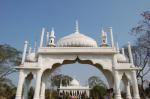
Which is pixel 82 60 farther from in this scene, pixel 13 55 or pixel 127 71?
pixel 13 55

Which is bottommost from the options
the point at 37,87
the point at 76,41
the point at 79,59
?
the point at 37,87

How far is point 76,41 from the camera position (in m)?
16.1

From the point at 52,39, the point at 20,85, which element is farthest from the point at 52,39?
the point at 20,85

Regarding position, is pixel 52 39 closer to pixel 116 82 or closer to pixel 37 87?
pixel 37 87

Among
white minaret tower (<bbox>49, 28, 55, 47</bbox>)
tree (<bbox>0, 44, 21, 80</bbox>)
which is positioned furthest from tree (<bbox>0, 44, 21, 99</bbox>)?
white minaret tower (<bbox>49, 28, 55, 47</bbox>)

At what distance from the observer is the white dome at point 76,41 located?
1596cm

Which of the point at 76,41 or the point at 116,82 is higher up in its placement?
the point at 76,41

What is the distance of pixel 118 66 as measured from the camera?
1462 centimetres

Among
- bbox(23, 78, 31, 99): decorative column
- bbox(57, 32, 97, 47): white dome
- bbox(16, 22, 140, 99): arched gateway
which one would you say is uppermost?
bbox(57, 32, 97, 47): white dome

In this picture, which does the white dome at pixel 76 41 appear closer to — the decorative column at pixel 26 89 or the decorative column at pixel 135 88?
the decorative column at pixel 26 89

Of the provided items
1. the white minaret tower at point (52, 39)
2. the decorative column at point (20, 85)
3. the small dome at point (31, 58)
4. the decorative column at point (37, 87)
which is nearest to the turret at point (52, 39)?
the white minaret tower at point (52, 39)

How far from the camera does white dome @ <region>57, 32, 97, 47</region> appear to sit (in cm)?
1596

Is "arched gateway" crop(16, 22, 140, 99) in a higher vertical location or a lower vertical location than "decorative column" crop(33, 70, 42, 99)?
higher

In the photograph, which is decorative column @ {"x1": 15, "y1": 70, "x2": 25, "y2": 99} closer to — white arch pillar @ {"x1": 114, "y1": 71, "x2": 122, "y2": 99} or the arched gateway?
the arched gateway
